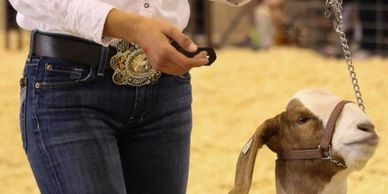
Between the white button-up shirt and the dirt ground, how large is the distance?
1.86 metres

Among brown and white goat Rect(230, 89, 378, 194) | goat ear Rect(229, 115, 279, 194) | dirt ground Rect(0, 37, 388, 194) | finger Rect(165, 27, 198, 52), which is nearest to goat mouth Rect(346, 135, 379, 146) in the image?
brown and white goat Rect(230, 89, 378, 194)

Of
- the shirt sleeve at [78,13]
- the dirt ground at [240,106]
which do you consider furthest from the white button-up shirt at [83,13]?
the dirt ground at [240,106]

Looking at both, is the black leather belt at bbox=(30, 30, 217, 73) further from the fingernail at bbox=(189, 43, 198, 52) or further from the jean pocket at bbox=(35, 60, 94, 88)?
the fingernail at bbox=(189, 43, 198, 52)

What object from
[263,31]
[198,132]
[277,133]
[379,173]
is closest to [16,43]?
[263,31]

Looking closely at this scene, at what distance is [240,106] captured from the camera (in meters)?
5.16

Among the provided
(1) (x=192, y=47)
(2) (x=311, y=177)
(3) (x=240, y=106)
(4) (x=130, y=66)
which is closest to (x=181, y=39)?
(1) (x=192, y=47)

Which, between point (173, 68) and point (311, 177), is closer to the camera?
point (173, 68)

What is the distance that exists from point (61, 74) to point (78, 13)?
0.22 m

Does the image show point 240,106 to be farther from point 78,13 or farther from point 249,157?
point 78,13

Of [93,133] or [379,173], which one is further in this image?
[379,173]

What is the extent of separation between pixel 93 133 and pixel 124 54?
17 centimetres

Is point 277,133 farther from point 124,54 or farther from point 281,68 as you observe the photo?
point 281,68

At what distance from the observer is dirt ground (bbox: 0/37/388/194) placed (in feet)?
11.9

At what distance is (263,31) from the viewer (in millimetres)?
8203
